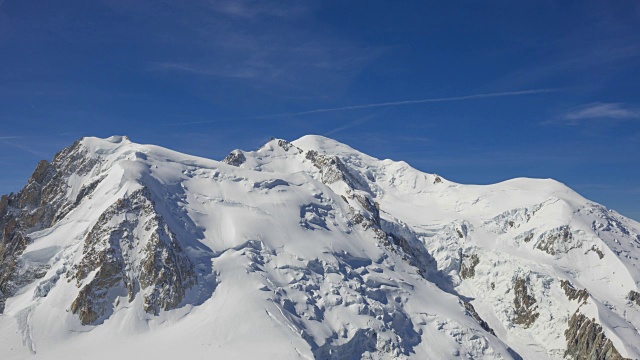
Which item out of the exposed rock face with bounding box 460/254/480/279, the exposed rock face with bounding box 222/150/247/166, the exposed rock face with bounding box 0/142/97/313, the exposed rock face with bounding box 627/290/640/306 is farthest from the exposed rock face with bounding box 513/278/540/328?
the exposed rock face with bounding box 0/142/97/313

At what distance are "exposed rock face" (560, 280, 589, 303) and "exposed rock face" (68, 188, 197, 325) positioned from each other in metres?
101

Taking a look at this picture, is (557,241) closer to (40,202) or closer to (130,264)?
(130,264)

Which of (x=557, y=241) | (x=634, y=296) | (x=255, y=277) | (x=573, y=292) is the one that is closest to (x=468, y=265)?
(x=557, y=241)

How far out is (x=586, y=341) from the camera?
130000 millimetres

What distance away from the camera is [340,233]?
401 feet

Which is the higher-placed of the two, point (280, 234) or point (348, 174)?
point (348, 174)

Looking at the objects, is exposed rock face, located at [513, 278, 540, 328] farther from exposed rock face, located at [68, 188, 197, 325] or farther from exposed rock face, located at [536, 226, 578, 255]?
exposed rock face, located at [68, 188, 197, 325]

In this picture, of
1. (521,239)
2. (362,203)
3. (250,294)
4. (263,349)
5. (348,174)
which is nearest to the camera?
(263,349)

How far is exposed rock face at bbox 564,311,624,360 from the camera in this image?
12750 centimetres

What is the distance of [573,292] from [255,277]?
91.2m

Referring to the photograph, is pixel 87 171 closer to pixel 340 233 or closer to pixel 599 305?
pixel 340 233

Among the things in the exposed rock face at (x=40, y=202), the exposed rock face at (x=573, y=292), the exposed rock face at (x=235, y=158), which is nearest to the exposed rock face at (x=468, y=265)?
the exposed rock face at (x=573, y=292)

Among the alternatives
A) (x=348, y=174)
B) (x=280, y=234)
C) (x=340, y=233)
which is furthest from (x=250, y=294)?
(x=348, y=174)

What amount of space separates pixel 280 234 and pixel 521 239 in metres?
94.3
